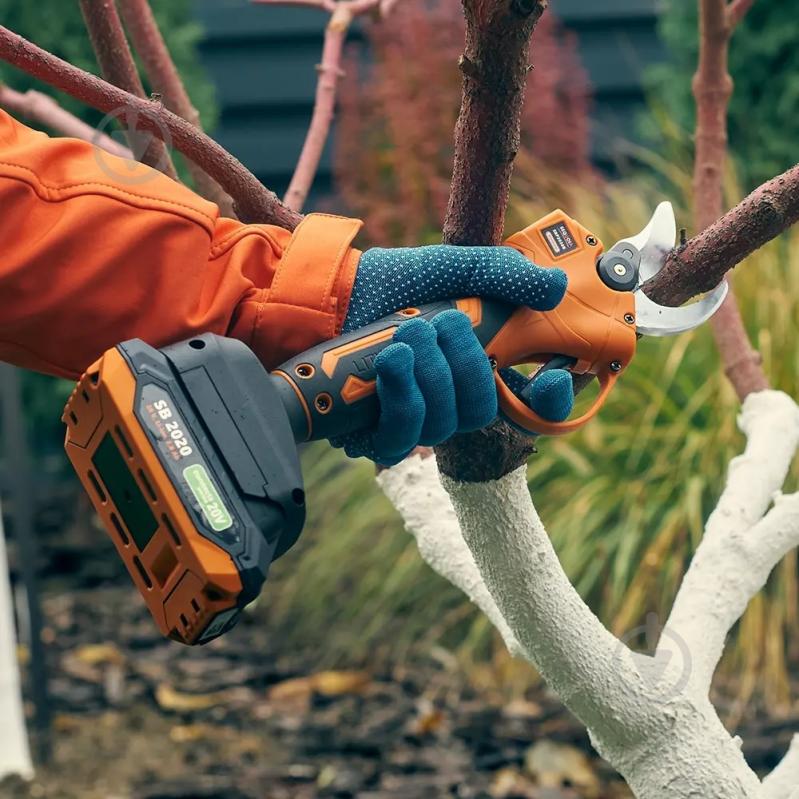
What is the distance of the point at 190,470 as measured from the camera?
2.82ft

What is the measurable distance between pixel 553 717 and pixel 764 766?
1.55ft

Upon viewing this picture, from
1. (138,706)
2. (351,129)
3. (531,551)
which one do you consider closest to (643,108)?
(351,129)

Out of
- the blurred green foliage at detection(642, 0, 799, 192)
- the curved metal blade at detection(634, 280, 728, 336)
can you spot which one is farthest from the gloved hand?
the blurred green foliage at detection(642, 0, 799, 192)

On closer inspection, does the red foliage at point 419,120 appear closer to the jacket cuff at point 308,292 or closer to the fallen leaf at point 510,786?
the fallen leaf at point 510,786

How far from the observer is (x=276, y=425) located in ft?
3.01

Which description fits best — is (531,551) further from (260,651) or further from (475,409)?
(260,651)

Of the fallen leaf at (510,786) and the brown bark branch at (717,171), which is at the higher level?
the brown bark branch at (717,171)

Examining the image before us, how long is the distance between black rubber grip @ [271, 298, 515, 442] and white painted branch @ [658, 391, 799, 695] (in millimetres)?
501

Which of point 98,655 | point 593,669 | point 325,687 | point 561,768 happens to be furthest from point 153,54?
point 98,655

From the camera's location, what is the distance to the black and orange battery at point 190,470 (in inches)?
33.4

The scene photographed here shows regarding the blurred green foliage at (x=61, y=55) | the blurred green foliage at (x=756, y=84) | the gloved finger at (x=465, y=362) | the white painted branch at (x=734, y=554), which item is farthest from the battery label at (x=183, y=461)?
the blurred green foliage at (x=756, y=84)

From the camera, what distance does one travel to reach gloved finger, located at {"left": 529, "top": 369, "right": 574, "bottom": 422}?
97 cm

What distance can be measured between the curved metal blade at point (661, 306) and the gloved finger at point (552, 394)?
0.11 meters

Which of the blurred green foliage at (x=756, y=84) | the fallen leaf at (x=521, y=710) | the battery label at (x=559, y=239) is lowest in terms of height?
the fallen leaf at (x=521, y=710)
